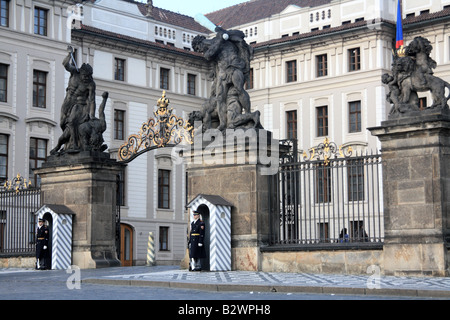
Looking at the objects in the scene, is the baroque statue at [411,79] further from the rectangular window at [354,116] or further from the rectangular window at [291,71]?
the rectangular window at [291,71]

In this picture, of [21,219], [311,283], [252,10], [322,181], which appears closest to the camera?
[311,283]

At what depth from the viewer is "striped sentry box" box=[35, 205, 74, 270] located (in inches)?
993

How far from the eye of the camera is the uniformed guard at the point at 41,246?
25062 mm

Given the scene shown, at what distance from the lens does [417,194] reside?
60.4ft

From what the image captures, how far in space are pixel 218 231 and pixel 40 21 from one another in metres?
30.6

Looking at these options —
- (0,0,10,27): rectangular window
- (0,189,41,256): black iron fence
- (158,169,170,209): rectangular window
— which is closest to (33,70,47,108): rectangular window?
(0,0,10,27): rectangular window

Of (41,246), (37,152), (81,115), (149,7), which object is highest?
(149,7)

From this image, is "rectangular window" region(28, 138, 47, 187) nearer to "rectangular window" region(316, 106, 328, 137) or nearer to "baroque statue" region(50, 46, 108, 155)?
"rectangular window" region(316, 106, 328, 137)

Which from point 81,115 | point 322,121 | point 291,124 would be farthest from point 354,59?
point 81,115

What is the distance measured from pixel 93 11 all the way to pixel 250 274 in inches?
1443

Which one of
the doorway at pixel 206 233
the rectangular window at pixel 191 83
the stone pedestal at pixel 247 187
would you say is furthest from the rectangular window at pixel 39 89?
the doorway at pixel 206 233

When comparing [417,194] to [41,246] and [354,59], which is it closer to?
[41,246]

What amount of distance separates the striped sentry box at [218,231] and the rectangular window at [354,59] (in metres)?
33.1
